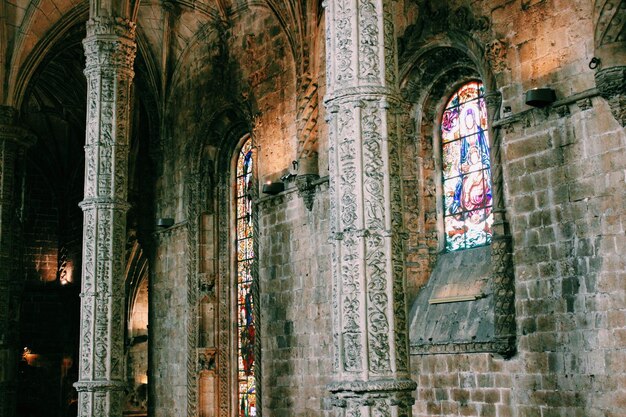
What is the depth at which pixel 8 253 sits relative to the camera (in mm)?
21109

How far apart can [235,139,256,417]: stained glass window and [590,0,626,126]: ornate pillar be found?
995cm

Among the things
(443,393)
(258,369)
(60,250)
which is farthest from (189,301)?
(60,250)

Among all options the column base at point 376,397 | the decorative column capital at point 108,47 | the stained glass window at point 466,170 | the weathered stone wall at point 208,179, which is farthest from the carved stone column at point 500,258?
the decorative column capital at point 108,47

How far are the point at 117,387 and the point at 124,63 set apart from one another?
222 inches

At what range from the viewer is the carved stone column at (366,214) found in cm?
874

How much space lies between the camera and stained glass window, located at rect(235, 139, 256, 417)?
2046cm

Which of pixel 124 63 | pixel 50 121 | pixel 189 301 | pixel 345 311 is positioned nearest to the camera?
pixel 345 311

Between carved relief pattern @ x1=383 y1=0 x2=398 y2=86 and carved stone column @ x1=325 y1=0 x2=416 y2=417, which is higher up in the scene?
carved relief pattern @ x1=383 y1=0 x2=398 y2=86

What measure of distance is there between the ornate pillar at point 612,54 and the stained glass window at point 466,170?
273 cm

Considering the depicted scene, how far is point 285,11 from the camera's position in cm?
1881

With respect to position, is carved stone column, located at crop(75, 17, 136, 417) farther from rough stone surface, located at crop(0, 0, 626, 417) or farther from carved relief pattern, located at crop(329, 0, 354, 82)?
carved relief pattern, located at crop(329, 0, 354, 82)

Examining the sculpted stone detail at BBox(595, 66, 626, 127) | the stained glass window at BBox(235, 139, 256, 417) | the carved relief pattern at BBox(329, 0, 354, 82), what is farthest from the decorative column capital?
the sculpted stone detail at BBox(595, 66, 626, 127)

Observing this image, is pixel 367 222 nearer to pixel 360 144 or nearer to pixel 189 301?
pixel 360 144

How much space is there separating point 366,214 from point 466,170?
6860 mm
